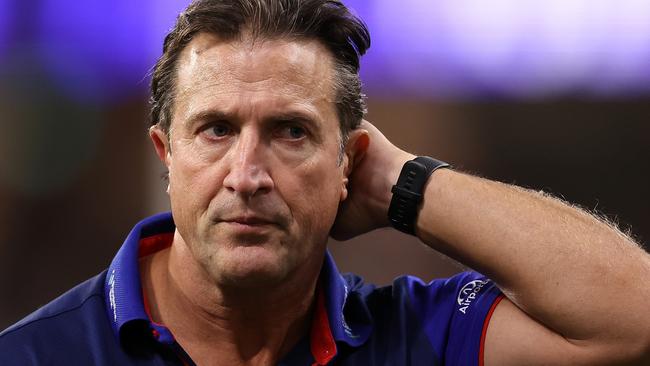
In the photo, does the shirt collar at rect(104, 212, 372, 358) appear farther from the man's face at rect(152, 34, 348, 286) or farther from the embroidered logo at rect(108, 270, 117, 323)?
the man's face at rect(152, 34, 348, 286)

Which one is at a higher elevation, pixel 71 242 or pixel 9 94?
pixel 9 94

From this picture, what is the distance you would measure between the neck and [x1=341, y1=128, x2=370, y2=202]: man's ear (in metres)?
0.27

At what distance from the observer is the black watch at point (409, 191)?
8.54 feet

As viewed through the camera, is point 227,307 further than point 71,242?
No

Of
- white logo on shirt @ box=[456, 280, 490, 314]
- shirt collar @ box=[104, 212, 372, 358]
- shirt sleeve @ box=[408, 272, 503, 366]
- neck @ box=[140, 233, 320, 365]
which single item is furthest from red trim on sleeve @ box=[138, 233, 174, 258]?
white logo on shirt @ box=[456, 280, 490, 314]

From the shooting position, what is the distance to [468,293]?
8.82 ft

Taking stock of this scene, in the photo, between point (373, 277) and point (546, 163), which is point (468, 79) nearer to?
point (546, 163)

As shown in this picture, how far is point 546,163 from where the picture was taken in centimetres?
615

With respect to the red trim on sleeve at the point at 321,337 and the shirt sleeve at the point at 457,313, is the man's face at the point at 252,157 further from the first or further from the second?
the shirt sleeve at the point at 457,313

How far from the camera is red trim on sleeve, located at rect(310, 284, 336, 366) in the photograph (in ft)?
8.27

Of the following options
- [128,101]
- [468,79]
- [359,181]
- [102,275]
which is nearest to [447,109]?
[468,79]

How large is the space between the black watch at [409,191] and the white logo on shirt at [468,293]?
0.75ft

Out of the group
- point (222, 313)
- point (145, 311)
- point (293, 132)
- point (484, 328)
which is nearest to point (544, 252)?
point (484, 328)

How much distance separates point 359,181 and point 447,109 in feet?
10.9
